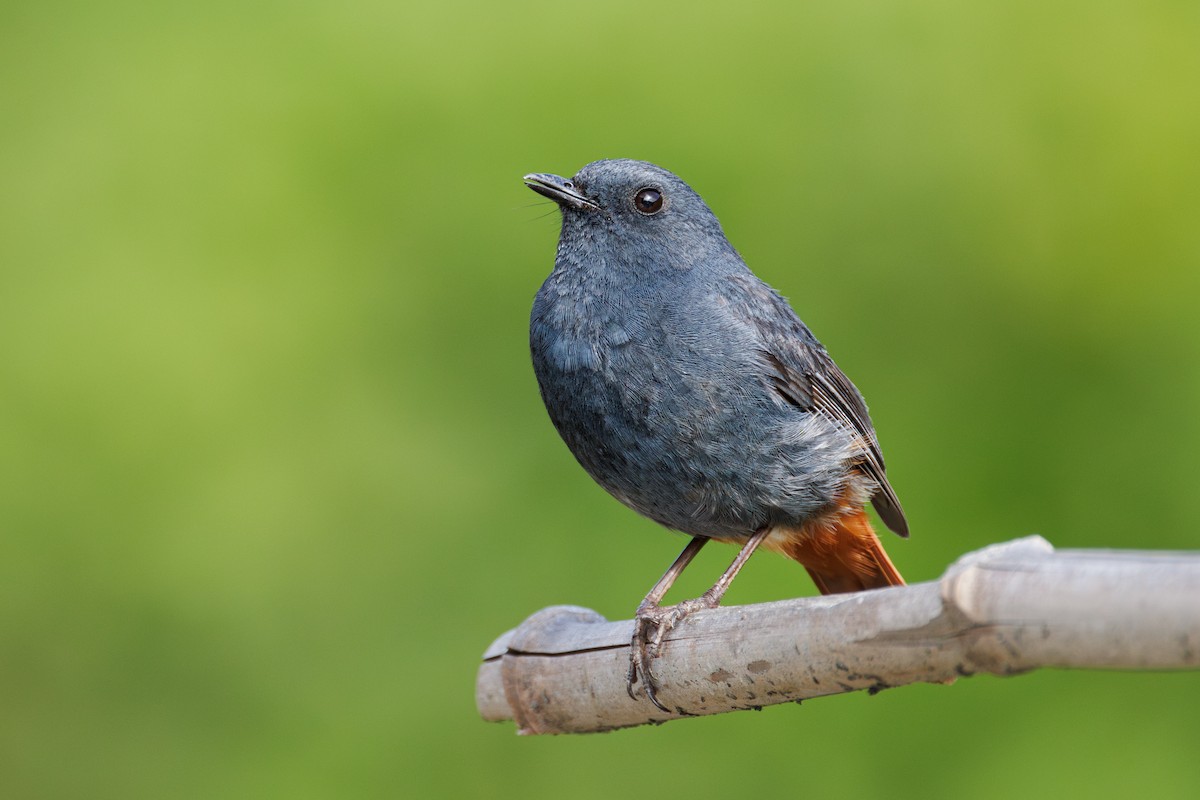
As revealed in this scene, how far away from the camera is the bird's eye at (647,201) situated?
442cm

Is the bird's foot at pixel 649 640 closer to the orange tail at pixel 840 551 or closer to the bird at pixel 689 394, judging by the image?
the bird at pixel 689 394

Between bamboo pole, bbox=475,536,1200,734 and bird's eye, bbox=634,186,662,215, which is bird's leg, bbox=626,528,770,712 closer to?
bamboo pole, bbox=475,536,1200,734

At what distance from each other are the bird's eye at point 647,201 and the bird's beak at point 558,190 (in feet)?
0.44

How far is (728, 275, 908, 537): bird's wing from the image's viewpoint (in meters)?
4.27

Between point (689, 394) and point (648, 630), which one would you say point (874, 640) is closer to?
point (648, 630)

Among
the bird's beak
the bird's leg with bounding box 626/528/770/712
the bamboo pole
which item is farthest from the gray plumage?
the bamboo pole

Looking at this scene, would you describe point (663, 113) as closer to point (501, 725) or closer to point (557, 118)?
point (557, 118)

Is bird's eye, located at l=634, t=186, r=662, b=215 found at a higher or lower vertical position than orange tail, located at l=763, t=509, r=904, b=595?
higher

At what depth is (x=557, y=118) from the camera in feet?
21.1

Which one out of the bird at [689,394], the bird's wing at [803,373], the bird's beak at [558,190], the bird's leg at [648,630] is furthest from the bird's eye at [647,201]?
the bird's leg at [648,630]

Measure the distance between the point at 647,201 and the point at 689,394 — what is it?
808mm

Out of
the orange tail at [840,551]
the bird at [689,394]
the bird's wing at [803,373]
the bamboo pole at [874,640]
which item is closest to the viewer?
the bamboo pole at [874,640]

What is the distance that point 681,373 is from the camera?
3.96m

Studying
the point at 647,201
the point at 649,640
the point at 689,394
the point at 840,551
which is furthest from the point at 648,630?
the point at 647,201
